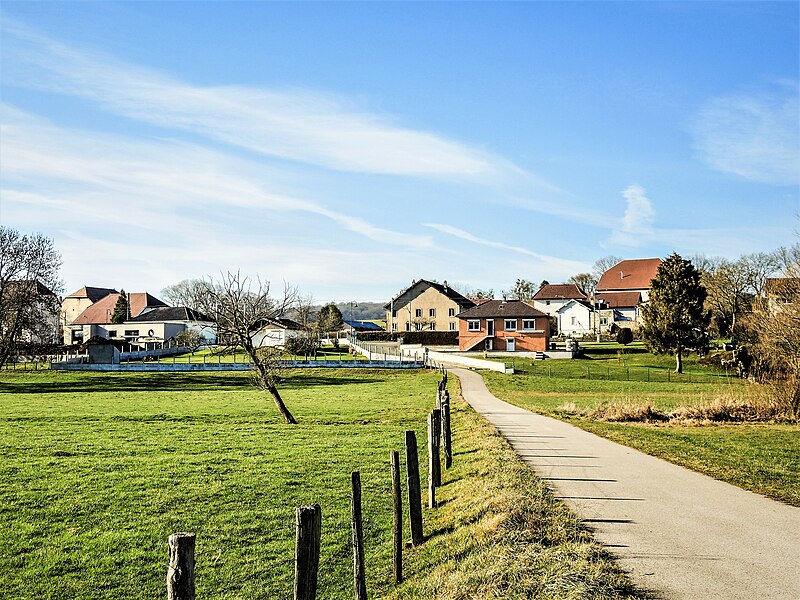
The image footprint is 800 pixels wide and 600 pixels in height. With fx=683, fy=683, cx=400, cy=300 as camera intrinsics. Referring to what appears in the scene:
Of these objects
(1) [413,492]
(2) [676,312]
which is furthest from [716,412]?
(2) [676,312]

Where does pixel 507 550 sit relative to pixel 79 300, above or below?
below

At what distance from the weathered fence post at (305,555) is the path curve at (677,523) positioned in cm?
337

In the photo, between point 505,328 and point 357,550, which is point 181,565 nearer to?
point 357,550

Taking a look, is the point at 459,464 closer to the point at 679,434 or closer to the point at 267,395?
the point at 679,434

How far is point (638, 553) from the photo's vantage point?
26.2ft

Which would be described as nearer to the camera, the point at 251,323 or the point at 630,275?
the point at 251,323

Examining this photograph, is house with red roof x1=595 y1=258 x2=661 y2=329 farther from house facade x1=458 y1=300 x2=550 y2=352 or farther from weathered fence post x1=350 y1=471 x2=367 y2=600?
weathered fence post x1=350 y1=471 x2=367 y2=600

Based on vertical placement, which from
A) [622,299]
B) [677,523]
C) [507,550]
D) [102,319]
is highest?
[622,299]

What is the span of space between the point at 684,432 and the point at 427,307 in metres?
72.4

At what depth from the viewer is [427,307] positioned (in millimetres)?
93000

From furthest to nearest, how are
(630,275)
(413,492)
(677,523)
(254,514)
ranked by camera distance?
(630,275) < (254,514) < (413,492) < (677,523)

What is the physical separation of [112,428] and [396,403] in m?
13.0

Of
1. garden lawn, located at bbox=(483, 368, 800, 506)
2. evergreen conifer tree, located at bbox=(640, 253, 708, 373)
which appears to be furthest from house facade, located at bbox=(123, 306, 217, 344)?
garden lawn, located at bbox=(483, 368, 800, 506)

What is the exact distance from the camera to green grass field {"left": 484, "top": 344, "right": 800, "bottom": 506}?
13.5 metres
